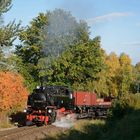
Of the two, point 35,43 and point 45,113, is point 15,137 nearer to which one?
point 45,113

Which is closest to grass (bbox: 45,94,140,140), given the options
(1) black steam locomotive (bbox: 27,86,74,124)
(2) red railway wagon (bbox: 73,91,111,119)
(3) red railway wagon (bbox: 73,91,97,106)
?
(1) black steam locomotive (bbox: 27,86,74,124)

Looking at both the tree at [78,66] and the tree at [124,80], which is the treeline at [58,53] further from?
the tree at [124,80]

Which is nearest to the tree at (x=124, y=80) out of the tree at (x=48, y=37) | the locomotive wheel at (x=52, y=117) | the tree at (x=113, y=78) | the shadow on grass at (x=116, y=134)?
the tree at (x=113, y=78)

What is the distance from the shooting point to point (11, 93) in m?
39.5

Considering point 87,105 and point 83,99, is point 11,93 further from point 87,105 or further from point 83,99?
point 87,105

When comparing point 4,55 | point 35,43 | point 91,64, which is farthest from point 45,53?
point 4,55

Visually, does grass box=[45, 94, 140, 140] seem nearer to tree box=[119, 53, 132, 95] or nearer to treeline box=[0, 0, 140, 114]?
treeline box=[0, 0, 140, 114]

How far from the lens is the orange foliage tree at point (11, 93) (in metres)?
38.2

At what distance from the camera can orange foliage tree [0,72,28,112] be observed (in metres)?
38.2

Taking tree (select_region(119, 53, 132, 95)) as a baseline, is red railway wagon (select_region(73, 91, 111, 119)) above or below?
below

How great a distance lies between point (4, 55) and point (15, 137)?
73.7ft

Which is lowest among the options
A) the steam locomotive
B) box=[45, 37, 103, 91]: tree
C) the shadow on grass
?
the shadow on grass

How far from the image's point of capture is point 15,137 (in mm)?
27922

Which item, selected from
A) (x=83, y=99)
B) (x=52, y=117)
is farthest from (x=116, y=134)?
(x=83, y=99)
